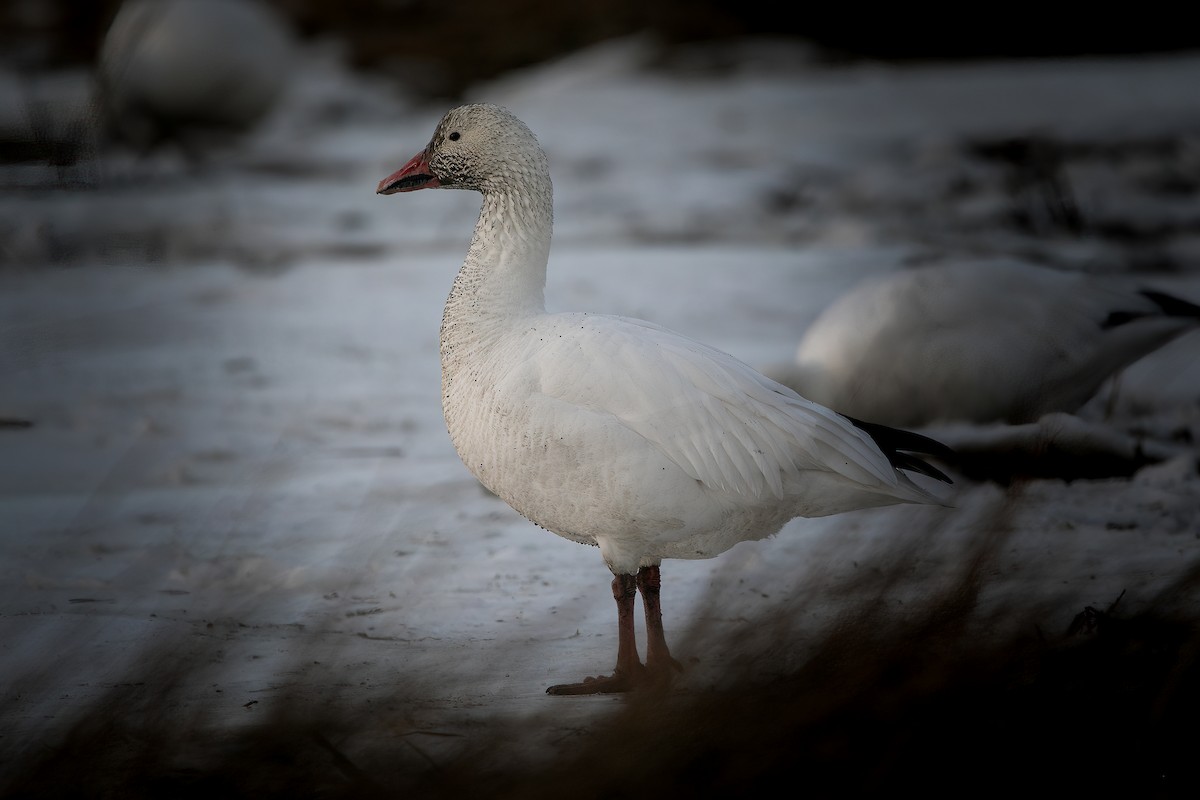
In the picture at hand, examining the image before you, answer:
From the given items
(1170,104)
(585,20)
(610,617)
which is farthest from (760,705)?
(585,20)

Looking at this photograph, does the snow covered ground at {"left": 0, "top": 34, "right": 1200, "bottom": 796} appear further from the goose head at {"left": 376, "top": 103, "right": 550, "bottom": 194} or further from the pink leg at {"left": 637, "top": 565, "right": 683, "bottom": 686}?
the goose head at {"left": 376, "top": 103, "right": 550, "bottom": 194}

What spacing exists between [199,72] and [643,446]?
8.34 meters

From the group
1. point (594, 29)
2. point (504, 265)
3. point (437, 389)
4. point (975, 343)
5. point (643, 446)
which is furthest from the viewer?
point (594, 29)

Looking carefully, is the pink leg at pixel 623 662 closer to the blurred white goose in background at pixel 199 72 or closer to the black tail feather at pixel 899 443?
the black tail feather at pixel 899 443

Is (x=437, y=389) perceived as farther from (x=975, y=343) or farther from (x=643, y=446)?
(x=643, y=446)

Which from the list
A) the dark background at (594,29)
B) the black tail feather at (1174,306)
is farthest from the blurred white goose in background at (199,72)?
the black tail feather at (1174,306)

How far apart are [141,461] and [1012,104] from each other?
972 centimetres

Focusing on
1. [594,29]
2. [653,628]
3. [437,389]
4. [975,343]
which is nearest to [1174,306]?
[975,343]

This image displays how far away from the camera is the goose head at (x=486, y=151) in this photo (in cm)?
309

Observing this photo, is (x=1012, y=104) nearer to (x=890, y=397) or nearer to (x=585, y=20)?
(x=585, y=20)

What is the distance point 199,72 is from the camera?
9.81 metres

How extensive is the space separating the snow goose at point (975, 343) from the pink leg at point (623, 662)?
1475mm

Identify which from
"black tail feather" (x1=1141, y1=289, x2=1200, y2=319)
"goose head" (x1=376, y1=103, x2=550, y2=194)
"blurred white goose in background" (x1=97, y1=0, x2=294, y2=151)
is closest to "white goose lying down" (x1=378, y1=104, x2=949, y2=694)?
"goose head" (x1=376, y1=103, x2=550, y2=194)

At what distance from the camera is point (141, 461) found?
67.9 inches
